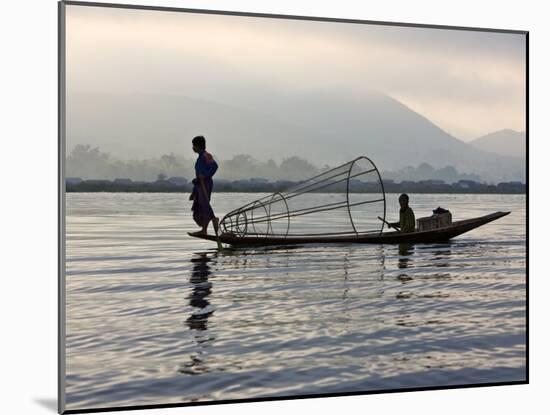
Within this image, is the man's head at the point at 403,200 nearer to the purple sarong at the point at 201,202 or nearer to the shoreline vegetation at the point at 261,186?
the shoreline vegetation at the point at 261,186

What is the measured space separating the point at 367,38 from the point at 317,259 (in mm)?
1348

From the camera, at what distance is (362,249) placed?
5.71m

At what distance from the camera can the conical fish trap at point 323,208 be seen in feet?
18.0

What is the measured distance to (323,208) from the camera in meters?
5.61

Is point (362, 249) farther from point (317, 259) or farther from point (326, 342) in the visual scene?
point (326, 342)

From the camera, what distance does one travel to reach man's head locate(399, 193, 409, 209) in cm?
571

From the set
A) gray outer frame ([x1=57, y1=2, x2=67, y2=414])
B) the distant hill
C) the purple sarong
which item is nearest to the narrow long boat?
the purple sarong

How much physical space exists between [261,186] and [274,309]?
0.71 meters

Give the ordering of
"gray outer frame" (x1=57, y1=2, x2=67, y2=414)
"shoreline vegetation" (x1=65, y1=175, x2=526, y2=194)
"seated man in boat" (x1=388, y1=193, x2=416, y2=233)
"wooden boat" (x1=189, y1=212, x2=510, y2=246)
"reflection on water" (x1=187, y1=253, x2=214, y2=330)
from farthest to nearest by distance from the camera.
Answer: "seated man in boat" (x1=388, y1=193, x2=416, y2=233) < "wooden boat" (x1=189, y1=212, x2=510, y2=246) < "reflection on water" (x1=187, y1=253, x2=214, y2=330) < "shoreline vegetation" (x1=65, y1=175, x2=526, y2=194) < "gray outer frame" (x1=57, y1=2, x2=67, y2=414)

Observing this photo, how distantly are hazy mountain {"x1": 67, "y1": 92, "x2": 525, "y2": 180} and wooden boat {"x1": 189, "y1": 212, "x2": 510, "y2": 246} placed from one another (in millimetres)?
313

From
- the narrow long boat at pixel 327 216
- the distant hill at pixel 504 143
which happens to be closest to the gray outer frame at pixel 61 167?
the narrow long boat at pixel 327 216

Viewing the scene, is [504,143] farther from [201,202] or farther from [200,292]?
[200,292]

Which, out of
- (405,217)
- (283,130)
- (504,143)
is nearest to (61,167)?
(283,130)

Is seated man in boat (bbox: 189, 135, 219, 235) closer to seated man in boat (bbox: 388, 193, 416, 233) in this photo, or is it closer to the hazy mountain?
the hazy mountain
